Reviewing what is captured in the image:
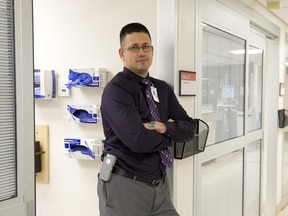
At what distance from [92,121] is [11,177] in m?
1.12

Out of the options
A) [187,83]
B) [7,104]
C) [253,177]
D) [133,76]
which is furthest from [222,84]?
[7,104]

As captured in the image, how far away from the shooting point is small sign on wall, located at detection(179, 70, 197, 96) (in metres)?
2.23

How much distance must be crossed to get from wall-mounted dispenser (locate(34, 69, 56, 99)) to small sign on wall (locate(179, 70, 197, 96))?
38.2 inches

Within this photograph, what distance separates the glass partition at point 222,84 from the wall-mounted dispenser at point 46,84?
1138 mm

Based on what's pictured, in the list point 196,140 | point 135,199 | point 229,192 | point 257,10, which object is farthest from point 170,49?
point 257,10

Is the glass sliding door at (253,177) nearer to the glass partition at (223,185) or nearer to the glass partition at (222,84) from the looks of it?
the glass partition at (223,185)

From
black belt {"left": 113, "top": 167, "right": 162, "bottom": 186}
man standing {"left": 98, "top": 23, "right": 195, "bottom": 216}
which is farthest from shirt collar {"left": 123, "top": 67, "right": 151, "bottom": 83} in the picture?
black belt {"left": 113, "top": 167, "right": 162, "bottom": 186}

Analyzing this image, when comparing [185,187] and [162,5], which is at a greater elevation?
[162,5]

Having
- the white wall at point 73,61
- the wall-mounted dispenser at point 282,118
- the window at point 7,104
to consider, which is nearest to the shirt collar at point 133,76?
the white wall at point 73,61

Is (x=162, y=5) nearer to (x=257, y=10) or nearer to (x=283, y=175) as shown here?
(x=257, y=10)

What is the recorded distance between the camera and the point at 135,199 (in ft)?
6.11

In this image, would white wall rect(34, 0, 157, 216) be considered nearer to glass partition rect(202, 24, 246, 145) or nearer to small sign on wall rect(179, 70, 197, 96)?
small sign on wall rect(179, 70, 197, 96)

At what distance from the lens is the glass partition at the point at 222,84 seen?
2.71m

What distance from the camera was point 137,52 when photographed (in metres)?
1.93
